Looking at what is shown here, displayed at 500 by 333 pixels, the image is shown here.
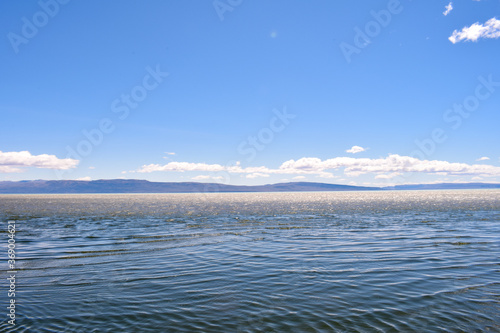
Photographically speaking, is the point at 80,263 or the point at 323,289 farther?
the point at 80,263

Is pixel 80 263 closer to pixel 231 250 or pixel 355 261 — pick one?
pixel 231 250

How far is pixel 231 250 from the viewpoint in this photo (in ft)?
73.7

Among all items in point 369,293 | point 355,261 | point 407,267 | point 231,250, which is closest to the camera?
point 369,293

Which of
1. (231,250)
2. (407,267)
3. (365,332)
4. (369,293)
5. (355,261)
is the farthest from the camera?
(231,250)

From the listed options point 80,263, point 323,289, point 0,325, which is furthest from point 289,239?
point 0,325

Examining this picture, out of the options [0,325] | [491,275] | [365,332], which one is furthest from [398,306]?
[0,325]

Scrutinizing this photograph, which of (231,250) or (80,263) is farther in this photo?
(231,250)

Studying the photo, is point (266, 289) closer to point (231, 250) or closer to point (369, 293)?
point (369, 293)

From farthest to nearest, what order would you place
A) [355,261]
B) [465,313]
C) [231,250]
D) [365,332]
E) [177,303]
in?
[231,250] → [355,261] → [177,303] → [465,313] → [365,332]

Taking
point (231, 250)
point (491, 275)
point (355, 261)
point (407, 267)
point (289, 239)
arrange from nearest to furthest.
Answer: point (491, 275)
point (407, 267)
point (355, 261)
point (231, 250)
point (289, 239)

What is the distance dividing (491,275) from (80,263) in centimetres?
2210

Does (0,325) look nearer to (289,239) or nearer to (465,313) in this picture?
(465,313)

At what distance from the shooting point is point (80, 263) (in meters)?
18.7

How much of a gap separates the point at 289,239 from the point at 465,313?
16.9 metres
